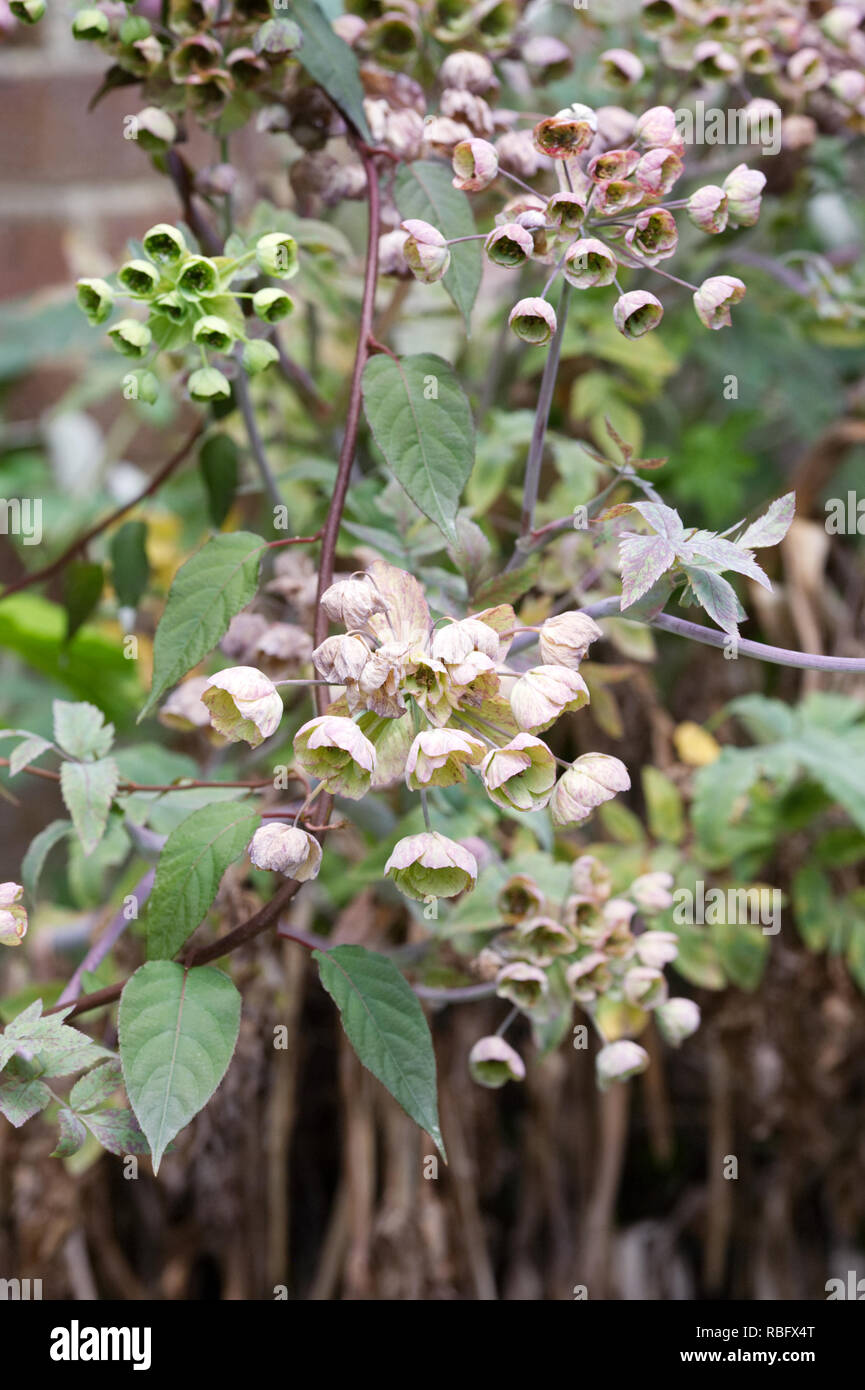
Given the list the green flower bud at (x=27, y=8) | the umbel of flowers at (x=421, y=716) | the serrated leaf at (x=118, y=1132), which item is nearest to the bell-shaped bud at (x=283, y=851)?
the umbel of flowers at (x=421, y=716)

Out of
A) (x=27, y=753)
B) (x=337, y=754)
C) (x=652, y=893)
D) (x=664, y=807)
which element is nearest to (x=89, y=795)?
(x=27, y=753)

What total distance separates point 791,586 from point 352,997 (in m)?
0.51

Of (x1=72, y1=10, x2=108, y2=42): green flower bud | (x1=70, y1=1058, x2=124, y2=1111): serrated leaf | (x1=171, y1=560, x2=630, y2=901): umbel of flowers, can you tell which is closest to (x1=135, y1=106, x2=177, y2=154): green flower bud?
(x1=72, y1=10, x2=108, y2=42): green flower bud

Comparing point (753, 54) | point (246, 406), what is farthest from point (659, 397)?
point (246, 406)

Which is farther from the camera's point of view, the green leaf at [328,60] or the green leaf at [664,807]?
the green leaf at [664,807]

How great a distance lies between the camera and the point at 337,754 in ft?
1.02

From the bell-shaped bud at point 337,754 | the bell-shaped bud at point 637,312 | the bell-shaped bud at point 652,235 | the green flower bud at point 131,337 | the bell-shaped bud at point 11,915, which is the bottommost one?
the bell-shaped bud at point 11,915

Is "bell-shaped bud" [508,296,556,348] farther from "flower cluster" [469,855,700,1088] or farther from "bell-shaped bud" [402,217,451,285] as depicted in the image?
"flower cluster" [469,855,700,1088]

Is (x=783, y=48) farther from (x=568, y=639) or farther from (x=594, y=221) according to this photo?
(x=568, y=639)

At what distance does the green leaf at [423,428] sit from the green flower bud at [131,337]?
0.26 feet

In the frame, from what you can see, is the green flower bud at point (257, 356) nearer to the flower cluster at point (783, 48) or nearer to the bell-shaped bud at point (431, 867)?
the bell-shaped bud at point (431, 867)

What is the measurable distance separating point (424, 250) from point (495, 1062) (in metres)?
0.31

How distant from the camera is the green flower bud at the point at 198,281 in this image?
0.38 m

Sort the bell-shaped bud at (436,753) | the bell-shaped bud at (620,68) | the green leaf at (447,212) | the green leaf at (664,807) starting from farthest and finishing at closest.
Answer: the green leaf at (664,807) < the bell-shaped bud at (620,68) < the green leaf at (447,212) < the bell-shaped bud at (436,753)
